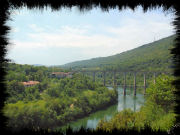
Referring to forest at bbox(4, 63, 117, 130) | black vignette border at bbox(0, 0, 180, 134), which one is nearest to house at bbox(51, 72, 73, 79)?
forest at bbox(4, 63, 117, 130)

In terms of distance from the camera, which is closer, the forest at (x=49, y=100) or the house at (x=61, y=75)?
the forest at (x=49, y=100)

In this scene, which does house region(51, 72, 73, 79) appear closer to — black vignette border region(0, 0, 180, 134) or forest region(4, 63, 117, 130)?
forest region(4, 63, 117, 130)

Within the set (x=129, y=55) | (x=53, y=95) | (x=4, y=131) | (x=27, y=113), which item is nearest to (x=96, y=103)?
(x=53, y=95)

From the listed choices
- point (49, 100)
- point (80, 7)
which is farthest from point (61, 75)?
point (80, 7)

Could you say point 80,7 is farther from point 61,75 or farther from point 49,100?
point 61,75

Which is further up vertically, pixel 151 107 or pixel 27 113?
pixel 151 107

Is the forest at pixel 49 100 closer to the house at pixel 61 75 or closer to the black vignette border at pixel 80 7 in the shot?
the house at pixel 61 75

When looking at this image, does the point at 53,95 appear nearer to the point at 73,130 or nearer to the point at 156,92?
the point at 156,92

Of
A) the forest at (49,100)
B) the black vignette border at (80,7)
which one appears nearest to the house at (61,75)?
the forest at (49,100)
